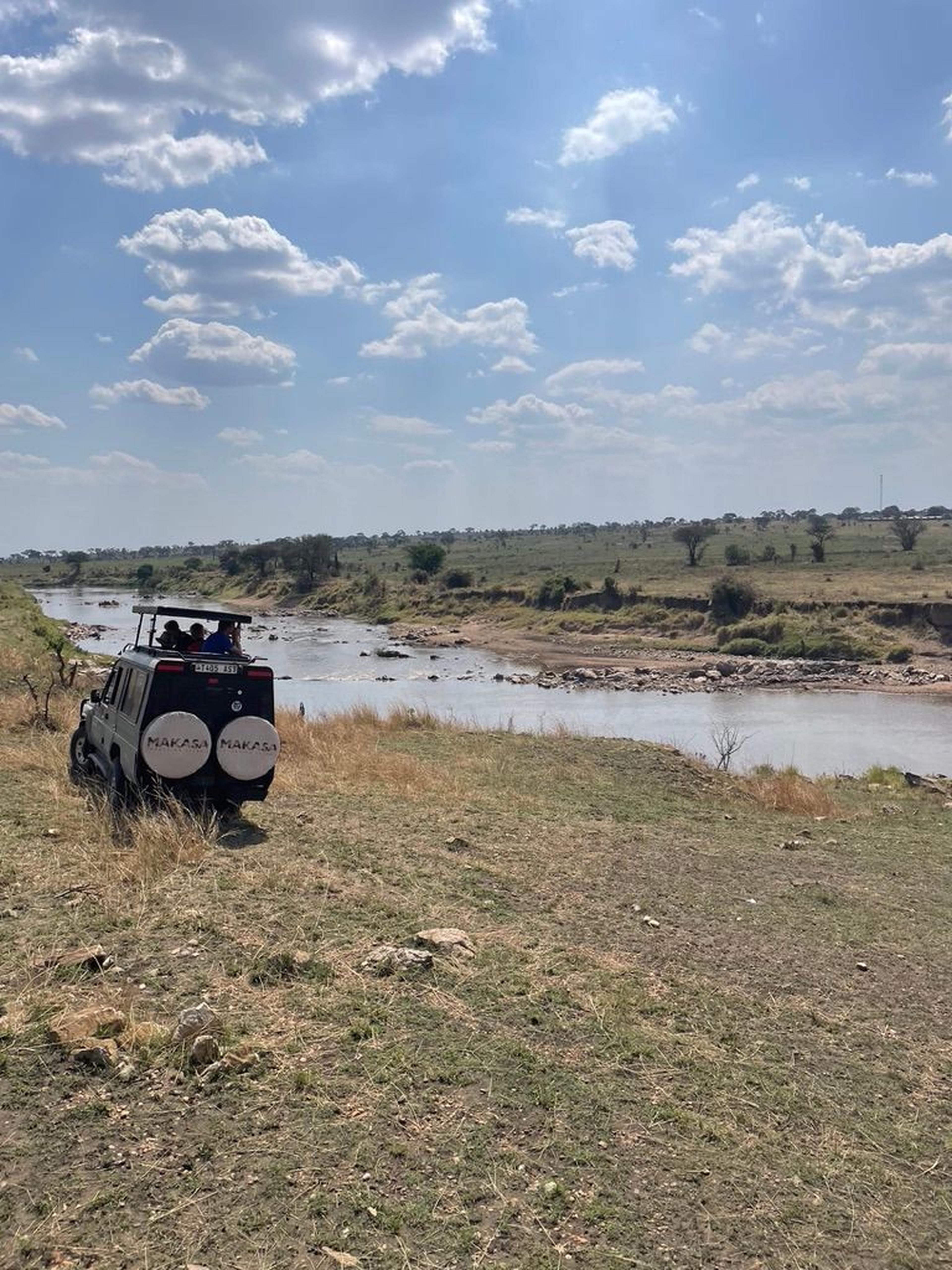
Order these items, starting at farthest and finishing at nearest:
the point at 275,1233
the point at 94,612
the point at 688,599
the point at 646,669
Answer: the point at 94,612 < the point at 688,599 < the point at 646,669 < the point at 275,1233

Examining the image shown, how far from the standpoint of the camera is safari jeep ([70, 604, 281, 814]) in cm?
848

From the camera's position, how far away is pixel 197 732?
28.0 feet

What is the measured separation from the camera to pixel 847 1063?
5.29 meters

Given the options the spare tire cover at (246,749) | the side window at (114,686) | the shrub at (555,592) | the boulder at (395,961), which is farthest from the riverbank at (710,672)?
the boulder at (395,961)

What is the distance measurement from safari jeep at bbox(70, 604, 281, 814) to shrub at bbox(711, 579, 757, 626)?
46652 millimetres

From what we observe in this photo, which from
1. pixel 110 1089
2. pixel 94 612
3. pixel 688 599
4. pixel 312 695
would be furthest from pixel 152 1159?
pixel 94 612

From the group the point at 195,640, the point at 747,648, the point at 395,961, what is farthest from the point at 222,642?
the point at 747,648

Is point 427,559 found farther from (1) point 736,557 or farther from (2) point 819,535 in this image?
(2) point 819,535

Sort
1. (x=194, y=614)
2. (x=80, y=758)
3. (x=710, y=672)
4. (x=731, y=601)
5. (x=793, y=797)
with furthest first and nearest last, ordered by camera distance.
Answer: (x=731, y=601) < (x=710, y=672) < (x=793, y=797) < (x=80, y=758) < (x=194, y=614)

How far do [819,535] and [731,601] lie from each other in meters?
33.8

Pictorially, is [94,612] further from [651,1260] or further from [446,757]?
[651,1260]

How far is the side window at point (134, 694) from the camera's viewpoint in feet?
28.8

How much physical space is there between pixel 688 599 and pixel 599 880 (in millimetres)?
50513

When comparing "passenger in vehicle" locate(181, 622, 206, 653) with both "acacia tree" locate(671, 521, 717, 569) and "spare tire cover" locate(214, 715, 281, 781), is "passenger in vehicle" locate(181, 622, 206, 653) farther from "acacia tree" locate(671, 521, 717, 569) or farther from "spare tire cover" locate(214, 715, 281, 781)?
Answer: "acacia tree" locate(671, 521, 717, 569)
